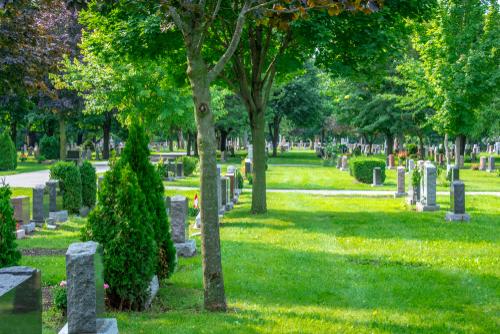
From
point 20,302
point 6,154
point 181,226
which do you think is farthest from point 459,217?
point 6,154

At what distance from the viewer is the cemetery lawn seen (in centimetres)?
553

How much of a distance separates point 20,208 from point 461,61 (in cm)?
2308

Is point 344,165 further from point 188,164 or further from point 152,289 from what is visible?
point 152,289

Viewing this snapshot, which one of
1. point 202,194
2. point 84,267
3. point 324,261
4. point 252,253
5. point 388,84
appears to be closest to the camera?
point 84,267

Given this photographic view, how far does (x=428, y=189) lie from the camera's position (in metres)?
14.5

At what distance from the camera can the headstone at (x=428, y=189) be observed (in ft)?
46.5

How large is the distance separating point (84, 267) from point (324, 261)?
5.16m

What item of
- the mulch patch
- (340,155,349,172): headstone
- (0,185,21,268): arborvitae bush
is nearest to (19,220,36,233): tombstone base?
the mulch patch

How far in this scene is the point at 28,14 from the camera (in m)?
12.0

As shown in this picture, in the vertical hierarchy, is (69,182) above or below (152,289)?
above

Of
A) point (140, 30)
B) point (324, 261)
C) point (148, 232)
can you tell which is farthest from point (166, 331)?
point (140, 30)

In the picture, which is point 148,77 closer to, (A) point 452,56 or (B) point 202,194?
(A) point 452,56

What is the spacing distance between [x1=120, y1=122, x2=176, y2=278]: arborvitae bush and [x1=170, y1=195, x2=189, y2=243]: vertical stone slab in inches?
62.7

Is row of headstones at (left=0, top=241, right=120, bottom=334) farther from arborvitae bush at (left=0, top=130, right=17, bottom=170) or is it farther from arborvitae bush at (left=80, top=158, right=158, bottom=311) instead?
arborvitae bush at (left=0, top=130, right=17, bottom=170)
